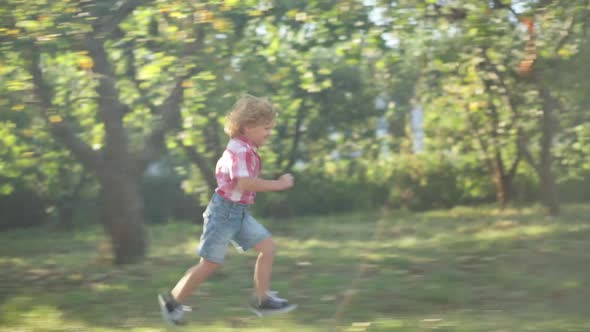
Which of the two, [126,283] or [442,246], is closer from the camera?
[126,283]

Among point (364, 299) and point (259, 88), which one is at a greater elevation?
point (259, 88)

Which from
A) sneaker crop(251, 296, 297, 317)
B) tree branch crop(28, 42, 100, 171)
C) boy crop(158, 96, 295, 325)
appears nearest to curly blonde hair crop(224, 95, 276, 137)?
boy crop(158, 96, 295, 325)

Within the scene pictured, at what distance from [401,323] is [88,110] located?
5041mm

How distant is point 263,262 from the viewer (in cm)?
512

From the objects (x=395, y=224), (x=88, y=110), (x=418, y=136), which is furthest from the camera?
(x=418, y=136)

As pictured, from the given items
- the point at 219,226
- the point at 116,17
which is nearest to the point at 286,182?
the point at 219,226

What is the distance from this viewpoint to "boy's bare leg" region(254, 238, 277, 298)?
5117 millimetres

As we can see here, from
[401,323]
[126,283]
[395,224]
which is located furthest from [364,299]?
[395,224]

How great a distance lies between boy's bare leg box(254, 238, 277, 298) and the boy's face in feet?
2.12

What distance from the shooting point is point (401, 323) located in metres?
5.12

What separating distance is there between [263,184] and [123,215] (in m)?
3.70

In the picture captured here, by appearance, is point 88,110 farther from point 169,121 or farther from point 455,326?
point 455,326

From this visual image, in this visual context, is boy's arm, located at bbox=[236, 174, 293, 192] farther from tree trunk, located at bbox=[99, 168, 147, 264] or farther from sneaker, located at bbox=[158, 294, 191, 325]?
tree trunk, located at bbox=[99, 168, 147, 264]

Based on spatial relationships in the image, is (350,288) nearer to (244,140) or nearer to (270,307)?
(270,307)
